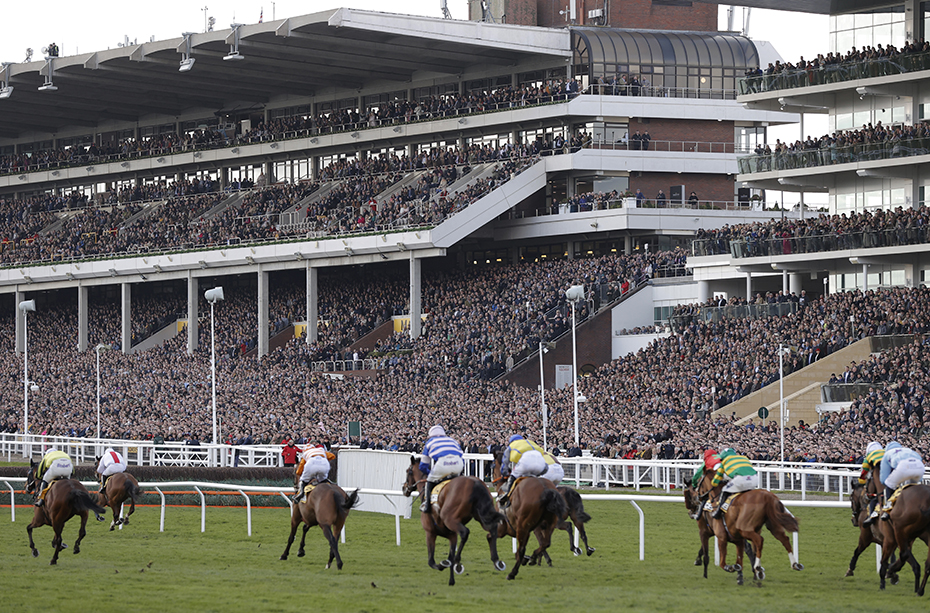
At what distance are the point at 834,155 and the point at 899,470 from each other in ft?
87.6

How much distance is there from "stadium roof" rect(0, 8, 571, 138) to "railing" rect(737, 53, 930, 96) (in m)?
12.3

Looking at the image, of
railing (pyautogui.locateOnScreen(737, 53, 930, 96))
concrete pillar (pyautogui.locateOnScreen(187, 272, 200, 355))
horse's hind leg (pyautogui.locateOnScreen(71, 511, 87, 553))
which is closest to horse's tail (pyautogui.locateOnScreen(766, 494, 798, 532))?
horse's hind leg (pyautogui.locateOnScreen(71, 511, 87, 553))

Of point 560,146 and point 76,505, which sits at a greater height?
point 560,146

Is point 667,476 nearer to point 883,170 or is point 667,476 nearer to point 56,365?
point 883,170

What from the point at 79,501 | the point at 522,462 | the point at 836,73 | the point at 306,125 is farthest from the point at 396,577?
the point at 306,125

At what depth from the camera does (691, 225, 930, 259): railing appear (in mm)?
34219

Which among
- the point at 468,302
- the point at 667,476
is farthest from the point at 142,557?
the point at 468,302

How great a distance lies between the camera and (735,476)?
41.2 feet

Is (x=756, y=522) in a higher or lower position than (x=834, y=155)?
lower

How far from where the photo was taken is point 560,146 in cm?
4872

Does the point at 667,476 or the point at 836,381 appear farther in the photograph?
the point at 836,381

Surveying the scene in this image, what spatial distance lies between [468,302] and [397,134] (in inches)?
386

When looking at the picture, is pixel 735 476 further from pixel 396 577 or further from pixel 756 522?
pixel 396 577

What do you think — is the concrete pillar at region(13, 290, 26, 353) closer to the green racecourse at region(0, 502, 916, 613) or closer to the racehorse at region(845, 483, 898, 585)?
the green racecourse at region(0, 502, 916, 613)
